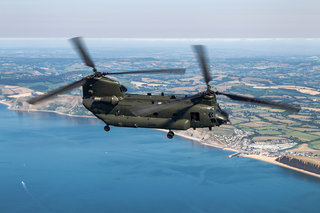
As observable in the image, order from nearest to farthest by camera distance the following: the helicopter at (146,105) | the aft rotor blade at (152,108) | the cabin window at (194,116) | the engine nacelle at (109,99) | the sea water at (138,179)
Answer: the aft rotor blade at (152,108)
the helicopter at (146,105)
the cabin window at (194,116)
the engine nacelle at (109,99)
the sea water at (138,179)

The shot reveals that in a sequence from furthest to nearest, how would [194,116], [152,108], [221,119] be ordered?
[194,116], [221,119], [152,108]

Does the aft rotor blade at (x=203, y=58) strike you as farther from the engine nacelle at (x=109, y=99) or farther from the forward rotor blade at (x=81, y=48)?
the forward rotor blade at (x=81, y=48)

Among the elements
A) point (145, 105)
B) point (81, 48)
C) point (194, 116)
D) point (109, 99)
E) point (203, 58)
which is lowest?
point (194, 116)


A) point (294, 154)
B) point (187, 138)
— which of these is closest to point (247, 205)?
point (294, 154)

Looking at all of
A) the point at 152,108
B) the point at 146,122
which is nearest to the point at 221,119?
the point at 146,122

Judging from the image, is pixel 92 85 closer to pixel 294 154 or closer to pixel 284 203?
pixel 284 203

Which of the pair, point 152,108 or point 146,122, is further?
point 146,122

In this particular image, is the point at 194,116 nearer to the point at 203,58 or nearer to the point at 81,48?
the point at 203,58

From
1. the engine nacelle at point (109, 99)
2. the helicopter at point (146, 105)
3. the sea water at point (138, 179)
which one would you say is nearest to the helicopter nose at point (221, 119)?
the helicopter at point (146, 105)

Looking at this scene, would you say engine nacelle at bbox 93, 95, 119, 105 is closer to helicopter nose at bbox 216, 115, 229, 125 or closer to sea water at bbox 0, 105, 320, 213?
helicopter nose at bbox 216, 115, 229, 125
